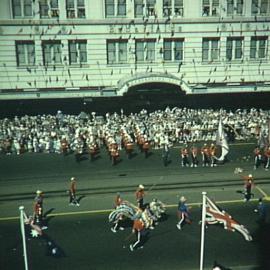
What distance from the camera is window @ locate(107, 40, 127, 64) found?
125 ft

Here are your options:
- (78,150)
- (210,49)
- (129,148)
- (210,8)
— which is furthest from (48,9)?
(129,148)

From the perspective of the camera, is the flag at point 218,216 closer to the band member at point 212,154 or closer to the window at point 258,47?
the band member at point 212,154

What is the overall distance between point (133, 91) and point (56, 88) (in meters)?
7.39

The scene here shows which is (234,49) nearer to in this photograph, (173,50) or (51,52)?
(173,50)

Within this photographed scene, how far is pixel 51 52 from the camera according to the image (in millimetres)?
37594

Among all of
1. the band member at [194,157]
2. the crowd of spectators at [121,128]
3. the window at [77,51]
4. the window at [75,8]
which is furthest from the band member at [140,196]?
the window at [75,8]

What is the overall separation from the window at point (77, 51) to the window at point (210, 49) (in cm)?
1154

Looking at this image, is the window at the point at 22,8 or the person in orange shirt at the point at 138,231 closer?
the person in orange shirt at the point at 138,231

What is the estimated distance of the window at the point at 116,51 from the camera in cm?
3800

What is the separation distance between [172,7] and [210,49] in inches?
216

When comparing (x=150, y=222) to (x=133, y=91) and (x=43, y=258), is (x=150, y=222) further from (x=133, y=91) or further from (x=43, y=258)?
(x=133, y=91)

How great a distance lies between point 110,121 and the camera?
35.3m

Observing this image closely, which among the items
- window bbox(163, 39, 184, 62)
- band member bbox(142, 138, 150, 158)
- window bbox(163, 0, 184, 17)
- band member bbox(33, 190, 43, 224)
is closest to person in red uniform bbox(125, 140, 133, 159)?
band member bbox(142, 138, 150, 158)

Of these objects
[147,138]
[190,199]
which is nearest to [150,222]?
Answer: [190,199]
